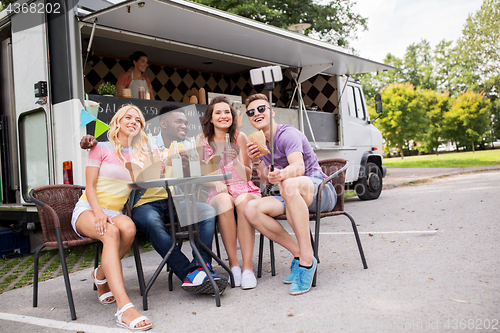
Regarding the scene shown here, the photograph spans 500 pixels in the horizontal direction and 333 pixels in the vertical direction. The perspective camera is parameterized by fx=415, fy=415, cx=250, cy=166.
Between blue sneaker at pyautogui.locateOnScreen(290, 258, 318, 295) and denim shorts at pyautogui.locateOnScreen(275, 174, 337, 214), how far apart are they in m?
0.46

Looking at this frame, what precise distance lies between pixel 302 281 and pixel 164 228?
0.99 metres

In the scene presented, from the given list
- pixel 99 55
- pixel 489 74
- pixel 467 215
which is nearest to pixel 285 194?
pixel 467 215

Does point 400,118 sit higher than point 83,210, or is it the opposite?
point 400,118

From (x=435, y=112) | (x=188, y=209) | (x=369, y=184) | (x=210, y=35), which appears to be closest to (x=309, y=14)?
(x=369, y=184)

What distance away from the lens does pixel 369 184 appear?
8125 millimetres

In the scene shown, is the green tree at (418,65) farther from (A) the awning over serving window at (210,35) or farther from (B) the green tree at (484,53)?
(A) the awning over serving window at (210,35)

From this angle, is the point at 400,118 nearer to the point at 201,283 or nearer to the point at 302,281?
the point at 302,281

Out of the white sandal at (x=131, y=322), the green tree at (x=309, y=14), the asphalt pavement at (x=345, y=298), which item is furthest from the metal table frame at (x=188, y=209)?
the green tree at (x=309, y=14)

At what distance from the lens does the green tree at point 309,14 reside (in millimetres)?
13383

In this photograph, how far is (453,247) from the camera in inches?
139

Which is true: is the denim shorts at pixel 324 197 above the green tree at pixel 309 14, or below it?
A: below

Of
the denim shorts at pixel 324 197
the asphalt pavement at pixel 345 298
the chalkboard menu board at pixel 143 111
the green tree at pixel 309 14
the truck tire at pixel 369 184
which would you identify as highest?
the green tree at pixel 309 14

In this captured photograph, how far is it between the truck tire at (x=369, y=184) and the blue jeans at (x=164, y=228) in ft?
18.3

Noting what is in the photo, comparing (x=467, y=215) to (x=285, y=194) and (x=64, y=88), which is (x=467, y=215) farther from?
(x=64, y=88)
